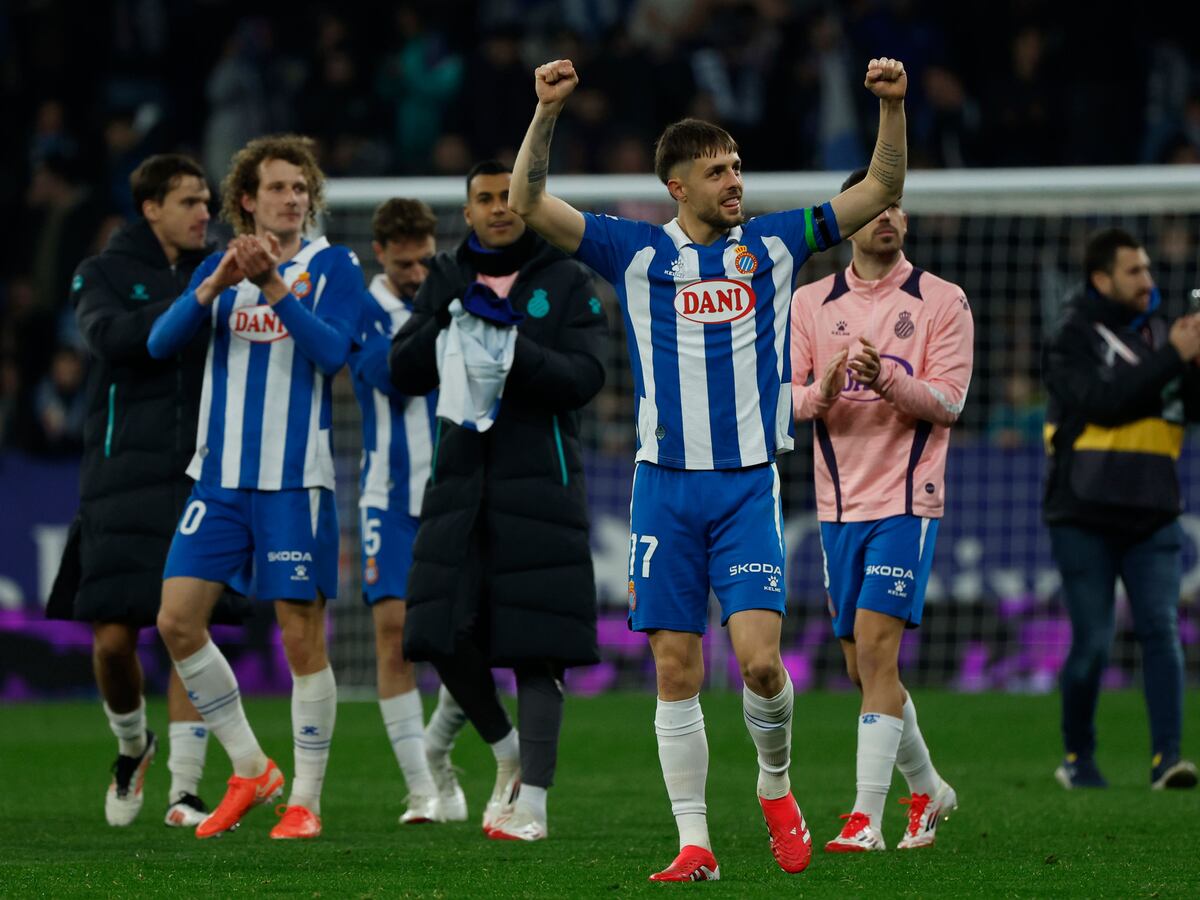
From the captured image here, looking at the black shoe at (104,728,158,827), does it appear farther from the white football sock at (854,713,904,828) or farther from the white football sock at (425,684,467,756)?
the white football sock at (854,713,904,828)

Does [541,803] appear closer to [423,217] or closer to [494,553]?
[494,553]

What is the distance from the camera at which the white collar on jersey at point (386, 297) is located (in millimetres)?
8750

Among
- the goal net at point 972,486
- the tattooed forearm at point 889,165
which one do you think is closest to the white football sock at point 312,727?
the tattooed forearm at point 889,165

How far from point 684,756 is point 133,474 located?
2.87 metres

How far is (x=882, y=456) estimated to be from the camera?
23.6ft

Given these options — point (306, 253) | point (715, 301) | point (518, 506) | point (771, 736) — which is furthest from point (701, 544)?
point (306, 253)

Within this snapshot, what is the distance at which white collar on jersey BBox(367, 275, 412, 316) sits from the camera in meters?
8.75

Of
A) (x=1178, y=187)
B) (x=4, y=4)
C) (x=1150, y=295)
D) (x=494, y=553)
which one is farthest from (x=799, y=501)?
(x=4, y=4)

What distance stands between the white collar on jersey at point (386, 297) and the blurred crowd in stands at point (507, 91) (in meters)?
6.53

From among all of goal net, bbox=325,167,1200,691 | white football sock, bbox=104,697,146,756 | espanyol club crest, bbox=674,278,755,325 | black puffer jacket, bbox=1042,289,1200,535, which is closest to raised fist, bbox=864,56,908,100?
espanyol club crest, bbox=674,278,755,325

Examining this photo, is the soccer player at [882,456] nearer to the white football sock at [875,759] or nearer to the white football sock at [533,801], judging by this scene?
the white football sock at [875,759]

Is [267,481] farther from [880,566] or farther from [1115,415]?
[1115,415]

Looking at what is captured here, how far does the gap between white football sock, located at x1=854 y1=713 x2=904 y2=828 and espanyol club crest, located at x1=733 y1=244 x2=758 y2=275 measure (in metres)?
1.64

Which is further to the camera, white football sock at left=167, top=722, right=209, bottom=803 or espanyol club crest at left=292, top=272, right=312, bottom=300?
white football sock at left=167, top=722, right=209, bottom=803
